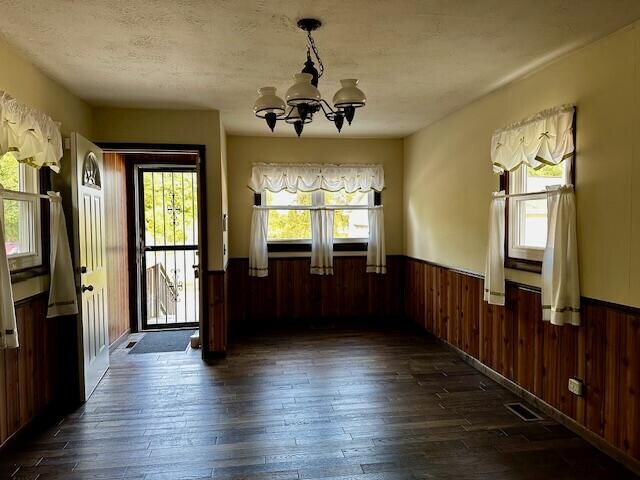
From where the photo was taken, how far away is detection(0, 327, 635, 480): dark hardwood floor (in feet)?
8.01

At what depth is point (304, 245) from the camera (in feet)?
19.0

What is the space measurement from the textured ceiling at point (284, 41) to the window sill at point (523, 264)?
1.40 metres

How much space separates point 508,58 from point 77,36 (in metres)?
2.72

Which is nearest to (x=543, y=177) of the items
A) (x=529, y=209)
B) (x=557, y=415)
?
(x=529, y=209)

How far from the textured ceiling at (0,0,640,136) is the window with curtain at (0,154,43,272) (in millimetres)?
762

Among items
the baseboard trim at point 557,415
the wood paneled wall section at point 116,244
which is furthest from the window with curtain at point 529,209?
the wood paneled wall section at point 116,244

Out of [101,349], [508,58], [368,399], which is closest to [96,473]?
[101,349]

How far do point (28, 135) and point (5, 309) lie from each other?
1.07 m

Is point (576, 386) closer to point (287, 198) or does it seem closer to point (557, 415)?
point (557, 415)

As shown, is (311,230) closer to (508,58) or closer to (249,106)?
(249,106)

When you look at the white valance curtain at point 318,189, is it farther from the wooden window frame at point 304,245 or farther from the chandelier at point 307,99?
the chandelier at point 307,99

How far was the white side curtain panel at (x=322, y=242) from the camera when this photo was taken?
5.64 metres

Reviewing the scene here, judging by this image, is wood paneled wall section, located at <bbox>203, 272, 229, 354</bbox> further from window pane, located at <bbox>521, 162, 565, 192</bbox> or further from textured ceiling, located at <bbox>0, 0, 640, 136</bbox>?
window pane, located at <bbox>521, 162, 565, 192</bbox>

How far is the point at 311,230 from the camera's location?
574 centimetres
